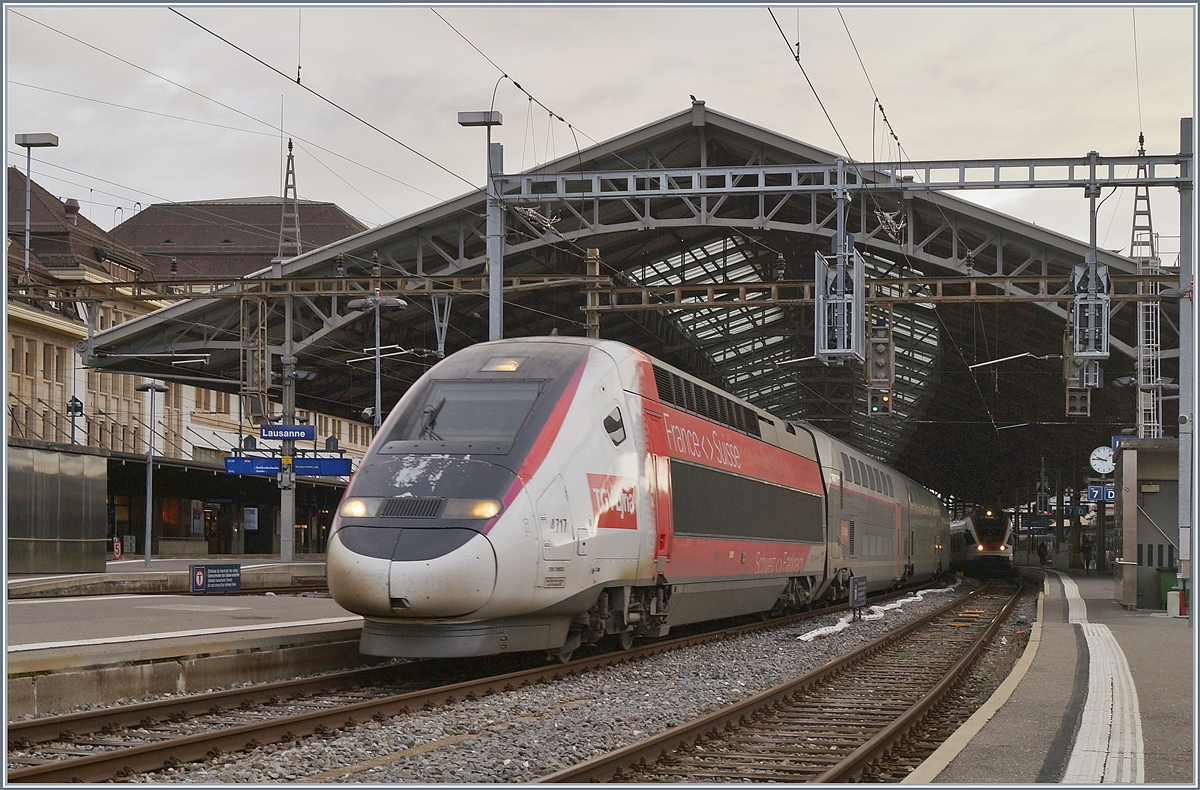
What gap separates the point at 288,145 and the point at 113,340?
112 ft

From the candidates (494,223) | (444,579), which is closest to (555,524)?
(444,579)

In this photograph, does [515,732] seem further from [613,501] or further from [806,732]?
[613,501]

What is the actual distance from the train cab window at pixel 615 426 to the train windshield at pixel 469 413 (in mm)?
1025

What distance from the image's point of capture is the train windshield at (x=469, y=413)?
13320mm

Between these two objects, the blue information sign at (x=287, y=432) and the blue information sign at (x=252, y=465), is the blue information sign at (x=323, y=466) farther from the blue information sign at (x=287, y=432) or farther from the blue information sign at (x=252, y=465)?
the blue information sign at (x=287, y=432)

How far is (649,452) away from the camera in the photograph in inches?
604

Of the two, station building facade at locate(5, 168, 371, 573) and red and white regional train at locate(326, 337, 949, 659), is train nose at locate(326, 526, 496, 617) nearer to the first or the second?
red and white regional train at locate(326, 337, 949, 659)

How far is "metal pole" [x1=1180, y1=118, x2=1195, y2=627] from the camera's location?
22.7 m

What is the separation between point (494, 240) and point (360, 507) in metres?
11.5

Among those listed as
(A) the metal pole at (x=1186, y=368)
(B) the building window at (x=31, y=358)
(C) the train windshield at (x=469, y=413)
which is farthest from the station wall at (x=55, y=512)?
(B) the building window at (x=31, y=358)

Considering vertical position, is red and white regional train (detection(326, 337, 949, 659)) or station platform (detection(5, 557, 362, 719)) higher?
red and white regional train (detection(326, 337, 949, 659))

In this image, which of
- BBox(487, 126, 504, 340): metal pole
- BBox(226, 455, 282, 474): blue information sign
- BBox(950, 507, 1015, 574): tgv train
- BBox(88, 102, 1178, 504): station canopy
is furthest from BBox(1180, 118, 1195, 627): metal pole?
BBox(950, 507, 1015, 574): tgv train

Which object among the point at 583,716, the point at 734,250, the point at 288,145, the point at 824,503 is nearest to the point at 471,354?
the point at 583,716

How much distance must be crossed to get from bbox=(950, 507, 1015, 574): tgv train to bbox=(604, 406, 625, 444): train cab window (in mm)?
48463
